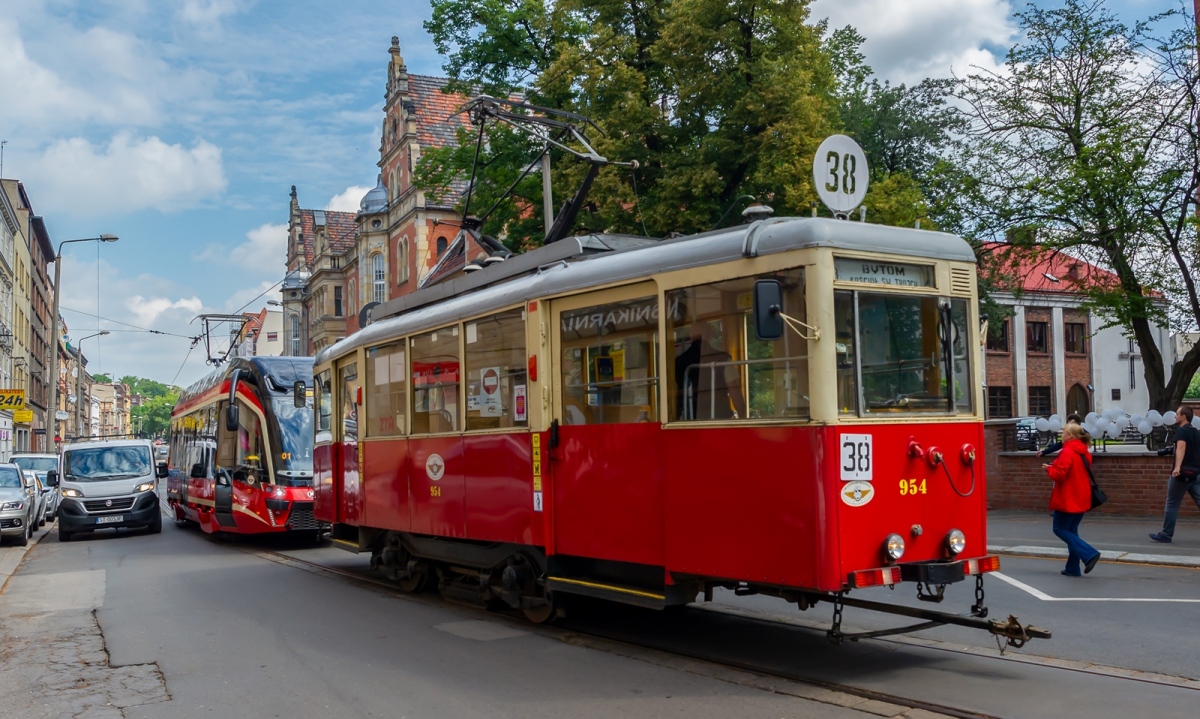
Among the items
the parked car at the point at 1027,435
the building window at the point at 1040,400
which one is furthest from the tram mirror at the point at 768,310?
the building window at the point at 1040,400

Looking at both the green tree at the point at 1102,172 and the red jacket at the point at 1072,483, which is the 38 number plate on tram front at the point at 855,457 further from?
the green tree at the point at 1102,172

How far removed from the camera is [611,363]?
840 centimetres

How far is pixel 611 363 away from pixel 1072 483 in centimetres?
614

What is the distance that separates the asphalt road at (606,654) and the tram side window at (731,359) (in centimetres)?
182

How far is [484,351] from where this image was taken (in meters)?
9.95

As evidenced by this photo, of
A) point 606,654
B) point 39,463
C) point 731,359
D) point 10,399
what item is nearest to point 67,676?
point 606,654

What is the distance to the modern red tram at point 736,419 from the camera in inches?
273

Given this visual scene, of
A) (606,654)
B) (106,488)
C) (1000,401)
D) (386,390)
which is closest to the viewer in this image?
(606,654)

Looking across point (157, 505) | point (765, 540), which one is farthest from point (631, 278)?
point (157, 505)

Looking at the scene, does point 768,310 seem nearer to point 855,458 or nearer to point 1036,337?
point 855,458

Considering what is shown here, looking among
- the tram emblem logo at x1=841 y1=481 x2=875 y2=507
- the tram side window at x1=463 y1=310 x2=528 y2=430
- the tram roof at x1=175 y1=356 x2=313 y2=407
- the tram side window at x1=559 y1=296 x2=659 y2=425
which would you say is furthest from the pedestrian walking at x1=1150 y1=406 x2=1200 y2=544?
the tram roof at x1=175 y1=356 x2=313 y2=407

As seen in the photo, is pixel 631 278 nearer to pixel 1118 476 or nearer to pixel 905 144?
pixel 1118 476

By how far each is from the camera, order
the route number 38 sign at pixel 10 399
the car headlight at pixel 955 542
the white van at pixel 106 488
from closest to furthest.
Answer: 1. the car headlight at pixel 955 542
2. the white van at pixel 106 488
3. the route number 38 sign at pixel 10 399

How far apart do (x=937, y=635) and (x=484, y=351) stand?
14.9ft
